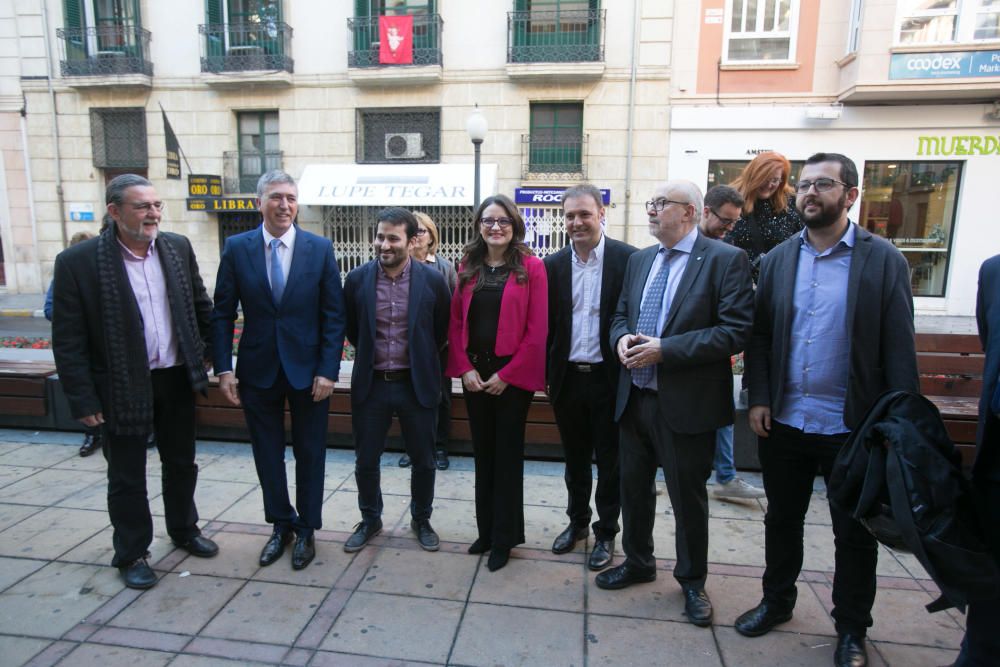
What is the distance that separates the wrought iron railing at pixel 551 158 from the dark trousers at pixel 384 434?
10.7m

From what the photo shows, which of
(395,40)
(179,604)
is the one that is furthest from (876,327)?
(395,40)

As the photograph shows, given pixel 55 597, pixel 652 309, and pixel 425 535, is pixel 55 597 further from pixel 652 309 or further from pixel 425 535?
pixel 652 309

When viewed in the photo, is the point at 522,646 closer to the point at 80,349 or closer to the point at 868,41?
the point at 80,349

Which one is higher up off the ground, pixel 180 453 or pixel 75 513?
pixel 180 453

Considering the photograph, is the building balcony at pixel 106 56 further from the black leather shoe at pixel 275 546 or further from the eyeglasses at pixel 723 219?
the eyeglasses at pixel 723 219

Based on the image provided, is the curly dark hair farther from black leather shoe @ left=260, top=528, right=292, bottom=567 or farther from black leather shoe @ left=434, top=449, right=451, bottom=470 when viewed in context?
black leather shoe @ left=434, top=449, right=451, bottom=470

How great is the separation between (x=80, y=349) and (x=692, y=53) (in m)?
12.8

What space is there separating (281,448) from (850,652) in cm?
293

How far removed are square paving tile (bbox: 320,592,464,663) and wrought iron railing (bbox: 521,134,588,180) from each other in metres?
11.6

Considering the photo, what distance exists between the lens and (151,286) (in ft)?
10.2

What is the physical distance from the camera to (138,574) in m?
3.02

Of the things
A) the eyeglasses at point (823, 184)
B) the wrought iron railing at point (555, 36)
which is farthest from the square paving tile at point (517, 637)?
the wrought iron railing at point (555, 36)

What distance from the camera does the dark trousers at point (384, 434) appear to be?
11.1 feet

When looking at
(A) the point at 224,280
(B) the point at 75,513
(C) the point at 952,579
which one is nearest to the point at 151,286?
(A) the point at 224,280
